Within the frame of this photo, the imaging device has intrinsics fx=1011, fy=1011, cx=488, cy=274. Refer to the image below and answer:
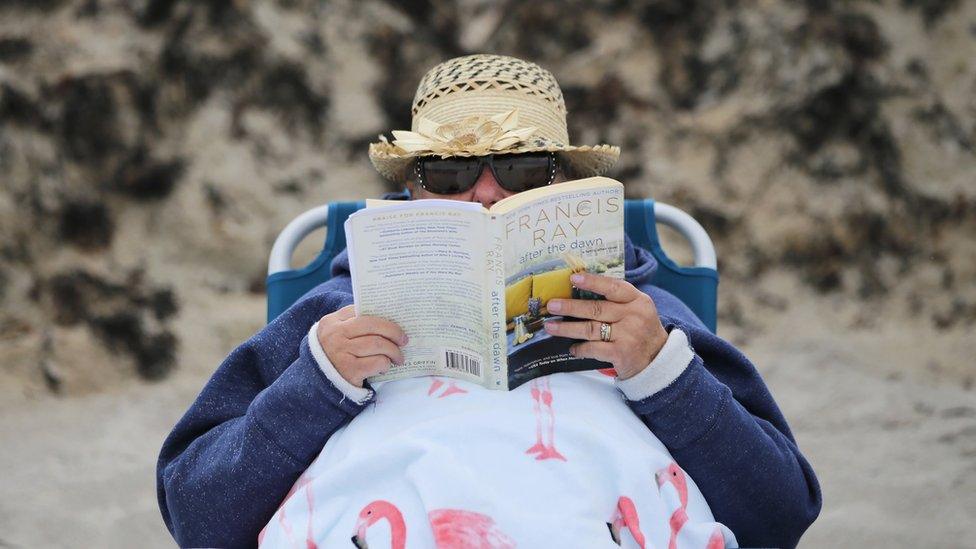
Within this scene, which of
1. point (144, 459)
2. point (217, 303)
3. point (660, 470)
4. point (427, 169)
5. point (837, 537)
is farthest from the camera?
point (217, 303)

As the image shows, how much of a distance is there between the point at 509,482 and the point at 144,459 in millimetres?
2122

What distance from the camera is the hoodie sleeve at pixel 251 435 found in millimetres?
1624

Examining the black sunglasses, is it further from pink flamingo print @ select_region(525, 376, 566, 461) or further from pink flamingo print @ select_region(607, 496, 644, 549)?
pink flamingo print @ select_region(607, 496, 644, 549)

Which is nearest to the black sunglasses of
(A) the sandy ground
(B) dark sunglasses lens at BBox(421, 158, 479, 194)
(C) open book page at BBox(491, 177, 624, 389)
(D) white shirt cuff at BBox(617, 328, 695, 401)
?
(B) dark sunglasses lens at BBox(421, 158, 479, 194)

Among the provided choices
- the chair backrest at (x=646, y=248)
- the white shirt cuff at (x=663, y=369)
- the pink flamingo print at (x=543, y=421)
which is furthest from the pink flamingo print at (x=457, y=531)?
the chair backrest at (x=646, y=248)

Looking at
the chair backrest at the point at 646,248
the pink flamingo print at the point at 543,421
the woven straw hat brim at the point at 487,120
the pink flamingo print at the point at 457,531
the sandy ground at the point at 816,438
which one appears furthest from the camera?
the sandy ground at the point at 816,438

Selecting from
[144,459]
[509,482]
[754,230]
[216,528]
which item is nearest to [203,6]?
[144,459]

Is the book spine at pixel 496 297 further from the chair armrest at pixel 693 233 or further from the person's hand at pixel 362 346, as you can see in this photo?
the chair armrest at pixel 693 233

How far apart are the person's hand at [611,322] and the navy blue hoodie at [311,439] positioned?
9 centimetres

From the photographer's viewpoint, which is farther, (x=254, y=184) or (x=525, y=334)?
(x=254, y=184)

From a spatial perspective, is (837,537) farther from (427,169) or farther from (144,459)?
(144,459)

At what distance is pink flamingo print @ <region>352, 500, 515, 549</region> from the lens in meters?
1.42

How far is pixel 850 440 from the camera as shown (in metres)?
3.26

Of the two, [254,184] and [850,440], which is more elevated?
[254,184]
